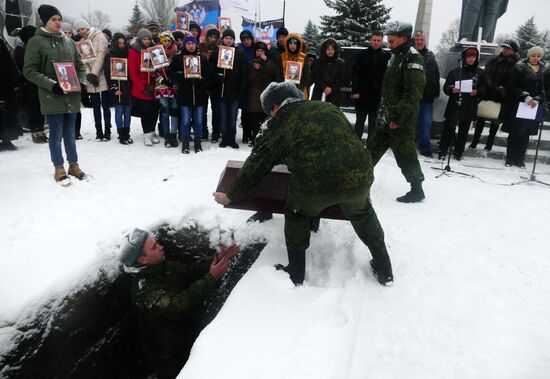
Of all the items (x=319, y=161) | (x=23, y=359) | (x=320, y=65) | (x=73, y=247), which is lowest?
(x=23, y=359)

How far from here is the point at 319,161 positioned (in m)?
2.76

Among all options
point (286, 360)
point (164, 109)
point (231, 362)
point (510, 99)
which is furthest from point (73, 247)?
point (510, 99)

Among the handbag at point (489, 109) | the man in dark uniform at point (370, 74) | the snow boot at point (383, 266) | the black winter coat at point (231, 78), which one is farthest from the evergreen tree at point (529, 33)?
the snow boot at point (383, 266)

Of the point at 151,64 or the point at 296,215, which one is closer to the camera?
the point at 296,215

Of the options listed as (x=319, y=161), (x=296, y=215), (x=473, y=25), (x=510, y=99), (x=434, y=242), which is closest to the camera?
(x=319, y=161)

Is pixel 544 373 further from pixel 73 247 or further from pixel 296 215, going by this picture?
pixel 73 247

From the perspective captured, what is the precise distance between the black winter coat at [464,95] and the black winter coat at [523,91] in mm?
550

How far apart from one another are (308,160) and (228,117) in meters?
5.20

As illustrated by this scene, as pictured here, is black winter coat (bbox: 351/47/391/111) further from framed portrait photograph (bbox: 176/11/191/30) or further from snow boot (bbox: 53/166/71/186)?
framed portrait photograph (bbox: 176/11/191/30)

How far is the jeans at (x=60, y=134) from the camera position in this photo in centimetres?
506

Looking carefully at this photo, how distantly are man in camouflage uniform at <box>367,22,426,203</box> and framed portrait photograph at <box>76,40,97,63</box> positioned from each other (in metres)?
5.30

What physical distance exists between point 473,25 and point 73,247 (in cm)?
1112

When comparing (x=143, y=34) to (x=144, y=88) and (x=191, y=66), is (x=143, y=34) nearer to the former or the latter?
(x=144, y=88)

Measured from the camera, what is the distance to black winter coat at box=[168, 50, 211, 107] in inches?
281
